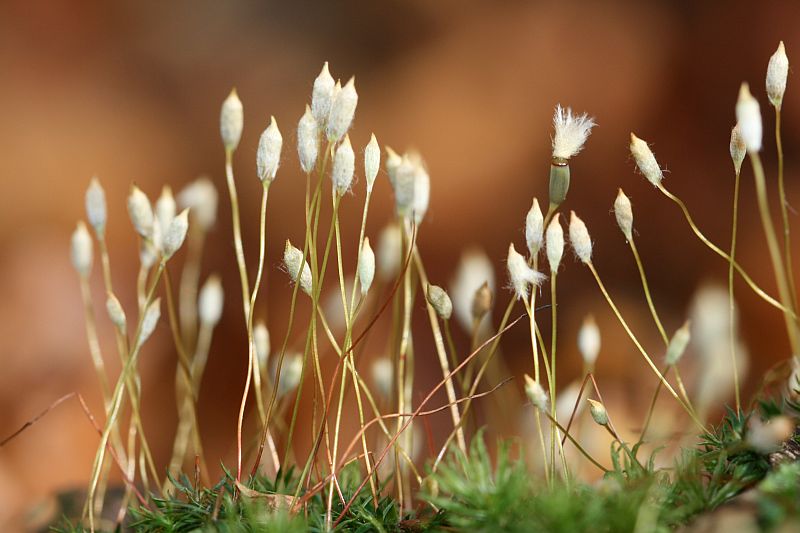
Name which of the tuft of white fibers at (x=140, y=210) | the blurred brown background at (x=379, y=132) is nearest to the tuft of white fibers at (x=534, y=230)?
the tuft of white fibers at (x=140, y=210)

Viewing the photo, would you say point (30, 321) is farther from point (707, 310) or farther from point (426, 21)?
point (707, 310)

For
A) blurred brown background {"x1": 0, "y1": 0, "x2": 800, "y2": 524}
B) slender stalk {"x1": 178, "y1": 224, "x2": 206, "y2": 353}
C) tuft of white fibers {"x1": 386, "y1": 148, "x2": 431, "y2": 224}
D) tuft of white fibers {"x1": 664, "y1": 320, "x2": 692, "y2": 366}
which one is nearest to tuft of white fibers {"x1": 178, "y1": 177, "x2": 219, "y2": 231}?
slender stalk {"x1": 178, "y1": 224, "x2": 206, "y2": 353}

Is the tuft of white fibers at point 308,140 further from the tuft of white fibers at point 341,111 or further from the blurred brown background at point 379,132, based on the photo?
the blurred brown background at point 379,132

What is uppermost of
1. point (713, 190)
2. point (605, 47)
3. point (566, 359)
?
point (605, 47)

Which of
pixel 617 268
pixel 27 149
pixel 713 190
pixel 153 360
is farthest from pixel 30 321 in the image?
pixel 713 190

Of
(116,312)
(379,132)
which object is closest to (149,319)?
(116,312)

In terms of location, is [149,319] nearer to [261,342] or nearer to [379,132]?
[261,342]

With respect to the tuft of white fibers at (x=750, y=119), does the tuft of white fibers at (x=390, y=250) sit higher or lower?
lower
